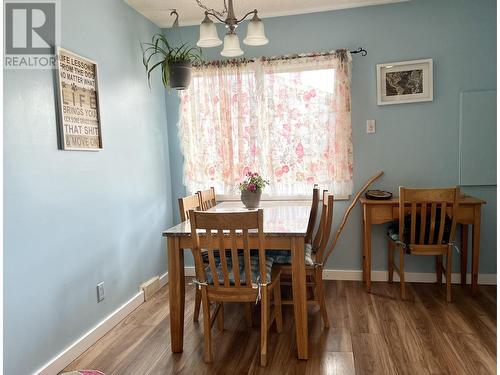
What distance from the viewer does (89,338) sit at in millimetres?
2547

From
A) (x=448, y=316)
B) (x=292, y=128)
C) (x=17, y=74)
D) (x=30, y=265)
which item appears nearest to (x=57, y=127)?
(x=17, y=74)

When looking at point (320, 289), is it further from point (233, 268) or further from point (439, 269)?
point (439, 269)

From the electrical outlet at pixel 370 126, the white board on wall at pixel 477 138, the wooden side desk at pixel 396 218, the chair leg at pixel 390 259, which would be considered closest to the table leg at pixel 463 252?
the wooden side desk at pixel 396 218

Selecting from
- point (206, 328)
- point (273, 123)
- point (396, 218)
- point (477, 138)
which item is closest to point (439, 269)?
point (396, 218)

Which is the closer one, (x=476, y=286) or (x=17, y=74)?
(x=17, y=74)

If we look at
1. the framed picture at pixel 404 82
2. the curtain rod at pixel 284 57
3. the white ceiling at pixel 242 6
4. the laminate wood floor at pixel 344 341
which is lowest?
the laminate wood floor at pixel 344 341

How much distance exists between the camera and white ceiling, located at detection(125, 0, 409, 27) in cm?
327

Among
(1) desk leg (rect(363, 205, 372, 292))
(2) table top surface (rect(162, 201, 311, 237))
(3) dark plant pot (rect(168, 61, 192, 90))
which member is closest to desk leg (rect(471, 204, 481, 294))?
(1) desk leg (rect(363, 205, 372, 292))

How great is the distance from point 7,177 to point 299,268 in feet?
5.14

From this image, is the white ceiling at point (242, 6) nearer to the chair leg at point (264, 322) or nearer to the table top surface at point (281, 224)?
the table top surface at point (281, 224)

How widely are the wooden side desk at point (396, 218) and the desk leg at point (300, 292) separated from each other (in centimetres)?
125

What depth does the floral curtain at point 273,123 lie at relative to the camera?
3531 millimetres

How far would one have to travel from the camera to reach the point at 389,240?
339cm

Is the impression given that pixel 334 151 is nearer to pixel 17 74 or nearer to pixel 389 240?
pixel 389 240
